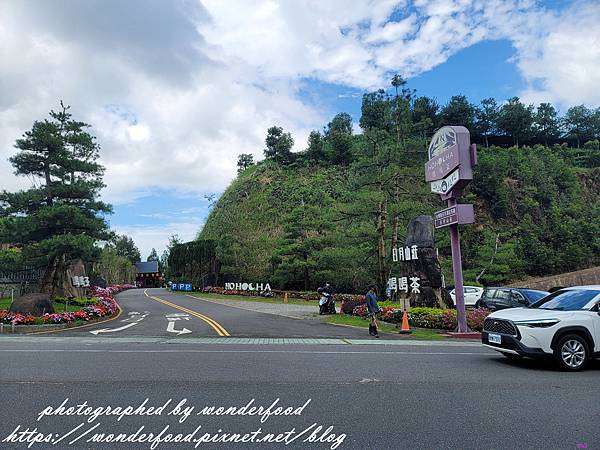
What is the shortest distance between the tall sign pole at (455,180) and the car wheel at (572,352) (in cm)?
640

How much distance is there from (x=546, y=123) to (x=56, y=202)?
258ft

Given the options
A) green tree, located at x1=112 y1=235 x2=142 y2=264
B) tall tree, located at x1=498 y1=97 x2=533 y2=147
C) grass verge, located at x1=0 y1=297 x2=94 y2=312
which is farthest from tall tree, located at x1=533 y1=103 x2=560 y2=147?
green tree, located at x1=112 y1=235 x2=142 y2=264

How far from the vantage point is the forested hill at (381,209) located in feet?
88.9

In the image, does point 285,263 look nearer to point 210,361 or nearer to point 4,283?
point 4,283

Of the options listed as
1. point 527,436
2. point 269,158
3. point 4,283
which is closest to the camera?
point 527,436

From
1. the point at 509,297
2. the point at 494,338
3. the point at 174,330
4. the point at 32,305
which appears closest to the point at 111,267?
the point at 32,305

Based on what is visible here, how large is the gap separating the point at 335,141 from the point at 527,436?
72.8 m

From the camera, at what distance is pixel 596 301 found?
924 centimetres

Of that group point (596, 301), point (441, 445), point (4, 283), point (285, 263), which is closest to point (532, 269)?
point (285, 263)

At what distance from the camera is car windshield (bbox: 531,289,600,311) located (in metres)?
9.39

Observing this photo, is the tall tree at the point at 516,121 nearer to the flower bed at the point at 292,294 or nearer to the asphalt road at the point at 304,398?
the flower bed at the point at 292,294

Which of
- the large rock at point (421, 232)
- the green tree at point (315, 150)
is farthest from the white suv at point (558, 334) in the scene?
the green tree at point (315, 150)

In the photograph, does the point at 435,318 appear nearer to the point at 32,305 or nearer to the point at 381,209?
the point at 381,209

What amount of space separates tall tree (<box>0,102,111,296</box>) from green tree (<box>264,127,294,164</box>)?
5428 centimetres
